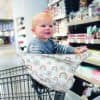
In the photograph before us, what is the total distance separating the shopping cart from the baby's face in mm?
332

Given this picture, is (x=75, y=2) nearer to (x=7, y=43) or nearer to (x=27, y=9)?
(x=27, y=9)

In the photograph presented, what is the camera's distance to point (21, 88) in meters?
2.08

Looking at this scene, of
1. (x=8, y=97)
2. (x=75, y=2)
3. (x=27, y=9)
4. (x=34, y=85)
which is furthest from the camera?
(x=75, y=2)

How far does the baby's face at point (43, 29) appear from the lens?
5.02 feet

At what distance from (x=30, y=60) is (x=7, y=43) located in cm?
98

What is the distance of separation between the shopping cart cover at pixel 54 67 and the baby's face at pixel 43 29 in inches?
4.8

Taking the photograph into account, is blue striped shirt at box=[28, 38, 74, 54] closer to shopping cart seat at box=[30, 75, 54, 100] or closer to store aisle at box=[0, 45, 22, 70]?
shopping cart seat at box=[30, 75, 54, 100]

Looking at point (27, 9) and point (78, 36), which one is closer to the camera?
point (27, 9)

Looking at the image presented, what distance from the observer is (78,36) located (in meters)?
2.33

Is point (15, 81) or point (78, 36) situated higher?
point (78, 36)

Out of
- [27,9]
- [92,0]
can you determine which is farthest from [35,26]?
[92,0]

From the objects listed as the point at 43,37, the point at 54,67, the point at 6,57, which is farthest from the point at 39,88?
the point at 6,57

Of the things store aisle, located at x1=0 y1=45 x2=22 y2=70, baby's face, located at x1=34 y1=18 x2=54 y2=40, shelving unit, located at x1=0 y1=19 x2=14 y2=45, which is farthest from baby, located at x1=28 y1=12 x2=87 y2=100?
store aisle, located at x1=0 y1=45 x2=22 y2=70

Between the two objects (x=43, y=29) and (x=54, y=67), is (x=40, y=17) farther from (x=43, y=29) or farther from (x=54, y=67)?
(x=54, y=67)
